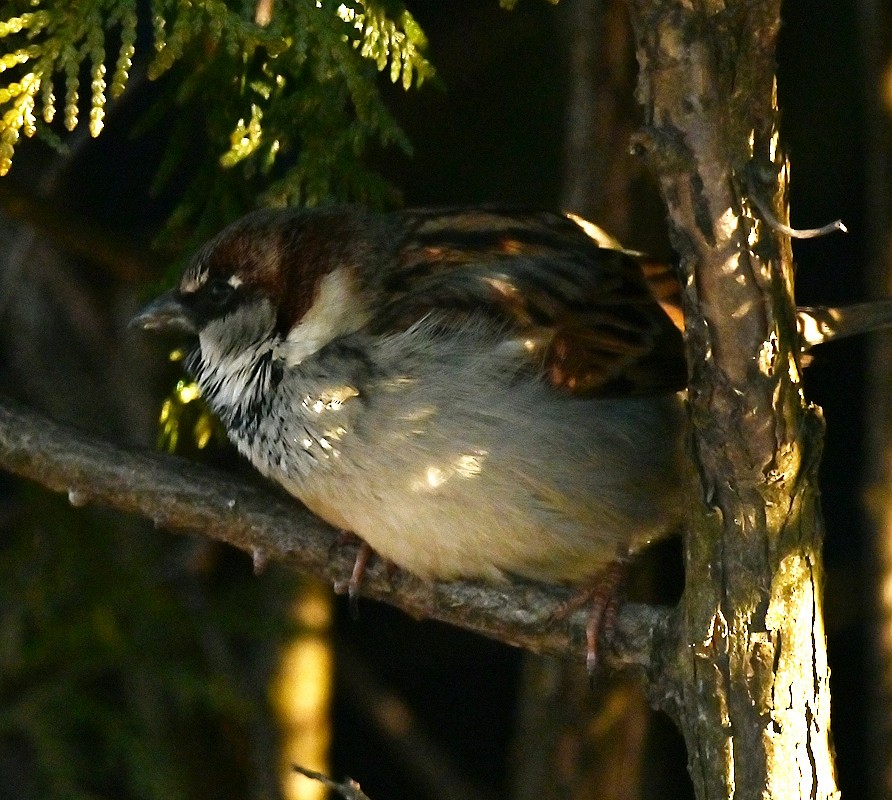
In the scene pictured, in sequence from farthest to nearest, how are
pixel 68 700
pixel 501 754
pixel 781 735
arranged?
pixel 501 754, pixel 68 700, pixel 781 735

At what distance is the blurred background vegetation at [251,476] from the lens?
93.1 inches

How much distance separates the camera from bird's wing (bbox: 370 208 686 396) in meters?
1.86

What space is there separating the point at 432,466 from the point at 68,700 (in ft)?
3.94

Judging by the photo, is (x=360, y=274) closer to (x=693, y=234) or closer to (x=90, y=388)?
(x=693, y=234)

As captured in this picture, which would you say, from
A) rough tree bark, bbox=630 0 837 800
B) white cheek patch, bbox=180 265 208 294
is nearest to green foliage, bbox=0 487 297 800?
white cheek patch, bbox=180 265 208 294

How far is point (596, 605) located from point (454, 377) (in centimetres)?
36

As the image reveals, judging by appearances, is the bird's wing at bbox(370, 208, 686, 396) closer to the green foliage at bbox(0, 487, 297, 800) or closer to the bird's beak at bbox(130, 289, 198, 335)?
the bird's beak at bbox(130, 289, 198, 335)

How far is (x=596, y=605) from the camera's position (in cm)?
179

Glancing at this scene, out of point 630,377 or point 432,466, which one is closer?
point 432,466

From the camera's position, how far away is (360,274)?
1950mm

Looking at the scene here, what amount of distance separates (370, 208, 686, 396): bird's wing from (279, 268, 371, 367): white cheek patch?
4 cm

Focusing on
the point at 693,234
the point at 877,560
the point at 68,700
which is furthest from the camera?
the point at 68,700

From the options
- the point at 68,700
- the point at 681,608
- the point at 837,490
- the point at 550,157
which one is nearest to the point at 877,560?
the point at 837,490

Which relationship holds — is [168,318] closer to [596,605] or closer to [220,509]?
[220,509]
